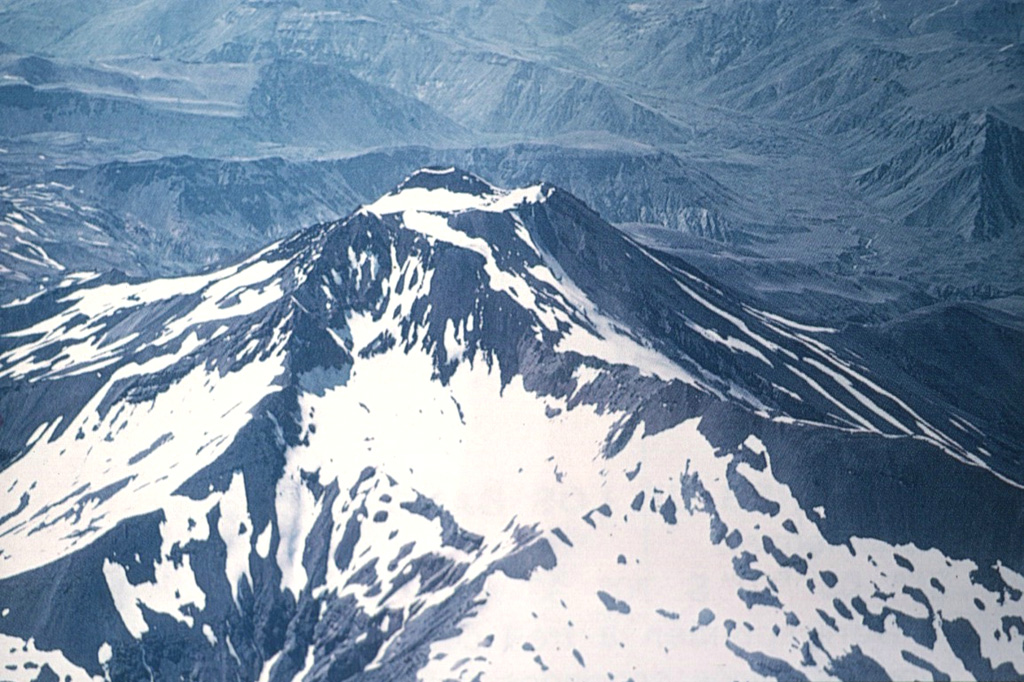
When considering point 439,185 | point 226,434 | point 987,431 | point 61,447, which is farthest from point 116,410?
point 987,431

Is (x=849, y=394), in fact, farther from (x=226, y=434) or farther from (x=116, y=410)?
(x=116, y=410)

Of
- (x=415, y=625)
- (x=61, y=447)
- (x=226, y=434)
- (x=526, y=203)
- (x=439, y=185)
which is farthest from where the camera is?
(x=439, y=185)

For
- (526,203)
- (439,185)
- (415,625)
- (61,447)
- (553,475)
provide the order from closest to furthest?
(415,625) → (553,475) → (61,447) → (526,203) → (439,185)

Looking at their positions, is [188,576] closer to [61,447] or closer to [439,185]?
[61,447]

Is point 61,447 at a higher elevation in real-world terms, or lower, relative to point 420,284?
lower

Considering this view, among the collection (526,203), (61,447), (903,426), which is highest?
(526,203)

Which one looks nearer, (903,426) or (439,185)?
(903,426)
